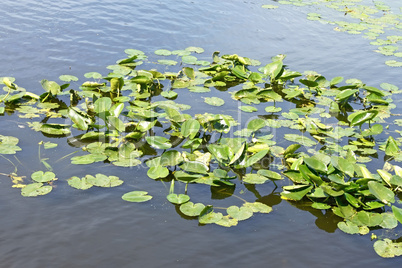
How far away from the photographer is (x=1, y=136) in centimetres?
402

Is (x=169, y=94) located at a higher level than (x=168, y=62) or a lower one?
lower

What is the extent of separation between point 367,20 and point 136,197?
7.00 metres

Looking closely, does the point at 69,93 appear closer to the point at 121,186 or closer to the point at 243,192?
the point at 121,186

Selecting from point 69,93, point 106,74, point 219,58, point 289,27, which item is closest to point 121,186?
point 69,93

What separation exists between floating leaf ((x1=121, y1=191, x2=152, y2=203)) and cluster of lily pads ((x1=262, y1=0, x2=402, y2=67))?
498 centimetres

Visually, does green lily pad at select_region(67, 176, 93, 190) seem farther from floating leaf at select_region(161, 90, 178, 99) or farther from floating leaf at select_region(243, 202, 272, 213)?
floating leaf at select_region(161, 90, 178, 99)

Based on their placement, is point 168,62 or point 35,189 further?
point 168,62

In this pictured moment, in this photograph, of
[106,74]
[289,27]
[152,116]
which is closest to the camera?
[152,116]

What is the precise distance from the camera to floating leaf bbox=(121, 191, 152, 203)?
3.32m

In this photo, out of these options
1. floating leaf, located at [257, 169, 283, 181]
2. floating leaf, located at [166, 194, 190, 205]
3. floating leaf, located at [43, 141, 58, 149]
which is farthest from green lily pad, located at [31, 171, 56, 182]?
floating leaf, located at [257, 169, 283, 181]

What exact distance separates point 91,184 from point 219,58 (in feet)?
10.9

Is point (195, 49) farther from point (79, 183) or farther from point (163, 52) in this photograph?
point (79, 183)

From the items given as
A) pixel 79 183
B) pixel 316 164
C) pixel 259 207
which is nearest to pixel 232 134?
pixel 316 164

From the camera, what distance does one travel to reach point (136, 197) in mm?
3344
